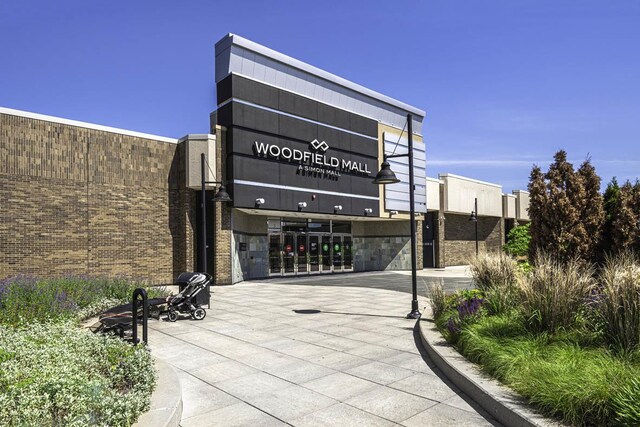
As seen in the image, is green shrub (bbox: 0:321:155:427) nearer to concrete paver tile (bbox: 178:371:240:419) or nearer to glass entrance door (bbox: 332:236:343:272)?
concrete paver tile (bbox: 178:371:240:419)

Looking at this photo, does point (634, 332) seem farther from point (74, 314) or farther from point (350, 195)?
point (350, 195)

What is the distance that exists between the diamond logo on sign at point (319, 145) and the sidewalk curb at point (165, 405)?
67.6ft

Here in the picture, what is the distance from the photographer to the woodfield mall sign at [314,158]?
23506mm

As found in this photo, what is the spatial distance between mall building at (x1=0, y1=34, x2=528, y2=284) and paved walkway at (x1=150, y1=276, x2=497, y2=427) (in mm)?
7425

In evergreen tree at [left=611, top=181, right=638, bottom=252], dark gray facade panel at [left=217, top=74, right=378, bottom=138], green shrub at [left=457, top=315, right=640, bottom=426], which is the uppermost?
dark gray facade panel at [left=217, top=74, right=378, bottom=138]

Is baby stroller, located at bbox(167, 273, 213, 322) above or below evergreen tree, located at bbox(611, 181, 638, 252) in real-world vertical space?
below

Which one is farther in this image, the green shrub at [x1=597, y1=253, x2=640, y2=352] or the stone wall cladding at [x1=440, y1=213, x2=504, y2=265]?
the stone wall cladding at [x1=440, y1=213, x2=504, y2=265]

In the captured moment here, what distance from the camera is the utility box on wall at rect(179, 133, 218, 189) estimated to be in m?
21.7

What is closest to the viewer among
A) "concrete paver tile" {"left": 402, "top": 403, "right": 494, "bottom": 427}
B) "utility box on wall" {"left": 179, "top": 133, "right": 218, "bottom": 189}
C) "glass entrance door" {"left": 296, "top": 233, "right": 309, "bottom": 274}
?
"concrete paver tile" {"left": 402, "top": 403, "right": 494, "bottom": 427}

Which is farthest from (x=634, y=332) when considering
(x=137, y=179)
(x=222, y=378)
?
(x=137, y=179)

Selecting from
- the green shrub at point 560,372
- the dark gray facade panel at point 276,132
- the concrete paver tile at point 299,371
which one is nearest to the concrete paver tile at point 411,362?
the green shrub at point 560,372

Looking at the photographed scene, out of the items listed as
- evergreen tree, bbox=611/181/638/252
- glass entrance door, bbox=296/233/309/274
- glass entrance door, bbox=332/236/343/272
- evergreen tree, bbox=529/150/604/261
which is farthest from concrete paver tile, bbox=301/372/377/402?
glass entrance door, bbox=332/236/343/272

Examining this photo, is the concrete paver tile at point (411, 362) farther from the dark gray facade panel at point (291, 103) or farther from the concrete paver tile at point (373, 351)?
the dark gray facade panel at point (291, 103)

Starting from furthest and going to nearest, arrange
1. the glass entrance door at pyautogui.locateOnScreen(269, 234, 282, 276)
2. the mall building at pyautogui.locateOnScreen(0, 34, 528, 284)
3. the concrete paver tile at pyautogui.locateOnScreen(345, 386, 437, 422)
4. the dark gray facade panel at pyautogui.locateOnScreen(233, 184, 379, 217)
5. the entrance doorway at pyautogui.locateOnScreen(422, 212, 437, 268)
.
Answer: the entrance doorway at pyautogui.locateOnScreen(422, 212, 437, 268)
the glass entrance door at pyautogui.locateOnScreen(269, 234, 282, 276)
the dark gray facade panel at pyautogui.locateOnScreen(233, 184, 379, 217)
the mall building at pyautogui.locateOnScreen(0, 34, 528, 284)
the concrete paver tile at pyautogui.locateOnScreen(345, 386, 437, 422)
